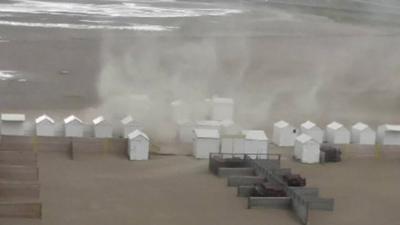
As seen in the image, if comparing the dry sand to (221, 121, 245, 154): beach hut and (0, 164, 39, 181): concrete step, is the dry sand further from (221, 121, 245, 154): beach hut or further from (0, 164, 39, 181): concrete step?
(221, 121, 245, 154): beach hut

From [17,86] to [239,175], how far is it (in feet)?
58.1

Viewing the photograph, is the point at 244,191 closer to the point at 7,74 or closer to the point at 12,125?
the point at 12,125

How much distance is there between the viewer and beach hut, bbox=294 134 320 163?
27.9 m

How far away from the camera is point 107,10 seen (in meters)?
76.8

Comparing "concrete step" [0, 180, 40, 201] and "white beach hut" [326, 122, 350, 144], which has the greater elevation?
"concrete step" [0, 180, 40, 201]

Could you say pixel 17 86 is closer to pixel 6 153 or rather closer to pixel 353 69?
pixel 6 153

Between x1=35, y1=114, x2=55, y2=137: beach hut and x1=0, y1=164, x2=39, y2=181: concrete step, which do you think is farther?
x1=35, y1=114, x2=55, y2=137: beach hut

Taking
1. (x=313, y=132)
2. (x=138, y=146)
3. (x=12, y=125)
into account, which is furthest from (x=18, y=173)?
(x=313, y=132)

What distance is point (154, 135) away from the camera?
99.2 feet

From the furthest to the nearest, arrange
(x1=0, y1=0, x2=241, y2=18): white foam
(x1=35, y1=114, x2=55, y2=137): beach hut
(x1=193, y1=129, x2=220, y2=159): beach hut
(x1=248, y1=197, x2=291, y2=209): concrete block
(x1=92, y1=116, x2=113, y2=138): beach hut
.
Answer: (x1=0, y1=0, x2=241, y2=18): white foam
(x1=92, y1=116, x2=113, y2=138): beach hut
(x1=35, y1=114, x2=55, y2=137): beach hut
(x1=193, y1=129, x2=220, y2=159): beach hut
(x1=248, y1=197, x2=291, y2=209): concrete block

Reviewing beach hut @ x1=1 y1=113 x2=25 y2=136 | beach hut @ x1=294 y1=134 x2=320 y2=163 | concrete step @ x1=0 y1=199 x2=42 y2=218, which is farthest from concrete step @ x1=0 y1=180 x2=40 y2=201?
beach hut @ x1=294 y1=134 x2=320 y2=163

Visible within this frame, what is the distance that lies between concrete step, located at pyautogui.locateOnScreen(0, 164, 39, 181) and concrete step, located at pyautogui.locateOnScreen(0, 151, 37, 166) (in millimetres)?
1142

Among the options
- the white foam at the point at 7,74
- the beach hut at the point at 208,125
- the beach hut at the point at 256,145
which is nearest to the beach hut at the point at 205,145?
the beach hut at the point at 256,145

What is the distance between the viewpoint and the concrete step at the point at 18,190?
803 inches
